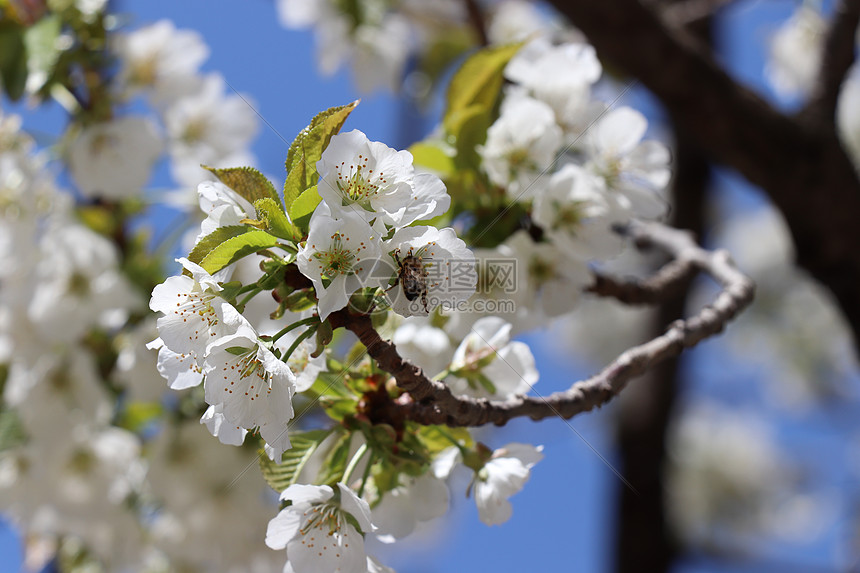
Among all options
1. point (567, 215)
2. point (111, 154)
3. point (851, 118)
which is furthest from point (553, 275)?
point (851, 118)

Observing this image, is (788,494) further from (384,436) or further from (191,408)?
(384,436)

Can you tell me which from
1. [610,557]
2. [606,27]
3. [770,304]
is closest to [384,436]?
[606,27]

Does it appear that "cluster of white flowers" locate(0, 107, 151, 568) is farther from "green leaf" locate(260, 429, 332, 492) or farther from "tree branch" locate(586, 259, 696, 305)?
"tree branch" locate(586, 259, 696, 305)

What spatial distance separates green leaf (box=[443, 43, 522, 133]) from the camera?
968 mm

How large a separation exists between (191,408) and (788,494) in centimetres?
390

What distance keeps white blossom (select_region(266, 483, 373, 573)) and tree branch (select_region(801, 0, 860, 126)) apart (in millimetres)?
1306

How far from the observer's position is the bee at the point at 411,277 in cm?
60

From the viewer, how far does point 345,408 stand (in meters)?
0.73

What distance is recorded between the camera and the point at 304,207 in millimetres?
610

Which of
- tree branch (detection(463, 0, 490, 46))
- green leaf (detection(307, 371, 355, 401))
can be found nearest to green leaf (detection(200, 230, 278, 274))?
green leaf (detection(307, 371, 355, 401))

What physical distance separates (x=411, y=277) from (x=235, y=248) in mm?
146

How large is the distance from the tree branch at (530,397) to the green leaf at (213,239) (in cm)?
11

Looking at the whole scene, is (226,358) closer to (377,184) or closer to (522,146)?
(377,184)

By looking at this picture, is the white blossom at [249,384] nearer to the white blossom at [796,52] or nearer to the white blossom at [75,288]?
the white blossom at [75,288]
